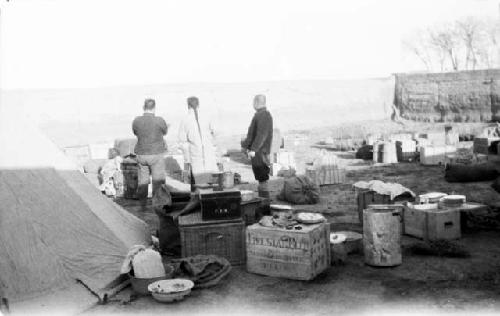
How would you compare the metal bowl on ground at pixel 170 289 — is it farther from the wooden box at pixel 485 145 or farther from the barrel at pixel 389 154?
the barrel at pixel 389 154

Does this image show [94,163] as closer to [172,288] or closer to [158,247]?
[158,247]

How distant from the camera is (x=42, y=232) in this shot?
554 centimetres

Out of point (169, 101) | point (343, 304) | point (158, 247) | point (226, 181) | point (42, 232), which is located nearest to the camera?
point (343, 304)

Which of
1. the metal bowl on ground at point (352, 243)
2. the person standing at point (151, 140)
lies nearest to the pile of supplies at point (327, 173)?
the person standing at point (151, 140)

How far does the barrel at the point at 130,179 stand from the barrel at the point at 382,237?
5977 mm

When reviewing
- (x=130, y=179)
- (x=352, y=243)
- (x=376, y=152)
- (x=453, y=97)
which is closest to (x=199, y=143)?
(x=130, y=179)

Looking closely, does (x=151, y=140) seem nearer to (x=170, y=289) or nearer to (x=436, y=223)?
(x=170, y=289)

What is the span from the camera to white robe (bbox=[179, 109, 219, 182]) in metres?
8.90

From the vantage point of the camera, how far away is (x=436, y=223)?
6.57 metres

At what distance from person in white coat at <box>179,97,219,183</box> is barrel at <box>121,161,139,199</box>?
2014 mm

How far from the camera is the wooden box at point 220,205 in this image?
6016 mm

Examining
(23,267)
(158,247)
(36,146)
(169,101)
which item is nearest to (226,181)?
(158,247)

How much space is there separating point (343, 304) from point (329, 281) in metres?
0.62

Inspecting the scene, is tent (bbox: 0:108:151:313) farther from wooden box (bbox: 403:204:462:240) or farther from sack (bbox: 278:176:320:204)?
sack (bbox: 278:176:320:204)
